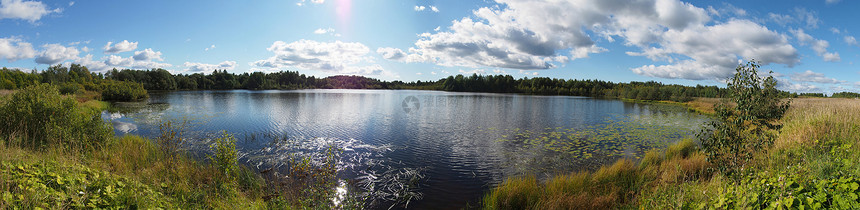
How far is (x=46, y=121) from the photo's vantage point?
35.6ft

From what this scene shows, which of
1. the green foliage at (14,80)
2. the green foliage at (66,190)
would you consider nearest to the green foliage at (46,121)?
the green foliage at (66,190)

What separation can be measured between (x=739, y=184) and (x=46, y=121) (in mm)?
20860

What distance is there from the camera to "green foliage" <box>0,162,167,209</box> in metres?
4.84

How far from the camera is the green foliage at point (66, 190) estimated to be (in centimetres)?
484

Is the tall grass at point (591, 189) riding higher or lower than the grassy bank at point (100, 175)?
lower

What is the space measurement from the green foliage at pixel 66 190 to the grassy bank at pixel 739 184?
24.2ft

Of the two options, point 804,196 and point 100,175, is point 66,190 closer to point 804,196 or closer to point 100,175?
point 100,175

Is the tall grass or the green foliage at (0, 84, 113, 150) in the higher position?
the green foliage at (0, 84, 113, 150)

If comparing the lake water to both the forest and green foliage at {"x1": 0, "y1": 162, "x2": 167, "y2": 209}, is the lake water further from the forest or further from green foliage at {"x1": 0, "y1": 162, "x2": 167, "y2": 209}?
the forest

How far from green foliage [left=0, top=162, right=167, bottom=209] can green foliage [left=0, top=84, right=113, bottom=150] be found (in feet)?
18.9

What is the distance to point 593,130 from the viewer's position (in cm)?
2355

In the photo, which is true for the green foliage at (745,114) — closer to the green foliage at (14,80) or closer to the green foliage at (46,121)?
the green foliage at (46,121)

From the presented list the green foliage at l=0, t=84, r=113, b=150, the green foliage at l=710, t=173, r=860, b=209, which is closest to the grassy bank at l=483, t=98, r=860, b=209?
the green foliage at l=710, t=173, r=860, b=209

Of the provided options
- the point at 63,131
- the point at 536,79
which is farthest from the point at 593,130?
the point at 536,79
